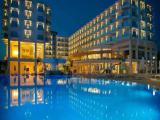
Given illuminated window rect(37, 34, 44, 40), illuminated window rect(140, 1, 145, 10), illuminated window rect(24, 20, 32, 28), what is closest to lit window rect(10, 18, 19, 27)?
illuminated window rect(24, 20, 32, 28)

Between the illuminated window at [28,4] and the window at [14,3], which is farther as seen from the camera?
the illuminated window at [28,4]

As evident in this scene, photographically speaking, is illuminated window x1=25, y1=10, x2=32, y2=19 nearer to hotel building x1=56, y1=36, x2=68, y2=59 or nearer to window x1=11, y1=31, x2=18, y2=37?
window x1=11, y1=31, x2=18, y2=37

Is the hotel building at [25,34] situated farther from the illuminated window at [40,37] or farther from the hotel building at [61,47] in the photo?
the hotel building at [61,47]

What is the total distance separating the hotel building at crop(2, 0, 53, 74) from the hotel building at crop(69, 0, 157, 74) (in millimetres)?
11075

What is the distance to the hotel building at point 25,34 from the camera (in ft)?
149

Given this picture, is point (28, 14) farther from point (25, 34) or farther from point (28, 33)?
point (25, 34)

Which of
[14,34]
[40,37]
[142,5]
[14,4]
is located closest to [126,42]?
[142,5]

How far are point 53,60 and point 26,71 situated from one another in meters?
7.27

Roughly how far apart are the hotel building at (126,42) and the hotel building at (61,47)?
117 ft

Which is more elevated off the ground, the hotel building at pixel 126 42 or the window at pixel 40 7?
the window at pixel 40 7

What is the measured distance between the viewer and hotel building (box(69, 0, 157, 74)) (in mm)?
44938

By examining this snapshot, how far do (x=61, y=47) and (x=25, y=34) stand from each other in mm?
43822

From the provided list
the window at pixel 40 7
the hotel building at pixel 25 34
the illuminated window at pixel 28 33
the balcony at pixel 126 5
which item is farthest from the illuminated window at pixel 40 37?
the balcony at pixel 126 5

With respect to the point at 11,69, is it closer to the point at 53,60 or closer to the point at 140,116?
the point at 53,60
